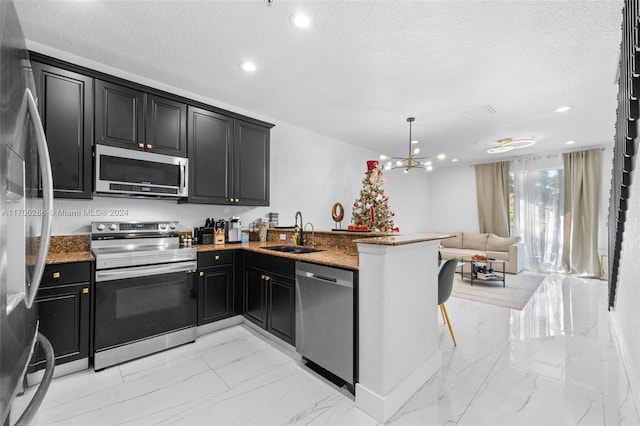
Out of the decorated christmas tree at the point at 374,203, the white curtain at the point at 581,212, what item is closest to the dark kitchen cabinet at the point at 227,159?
the decorated christmas tree at the point at 374,203

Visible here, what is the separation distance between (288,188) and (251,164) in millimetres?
969

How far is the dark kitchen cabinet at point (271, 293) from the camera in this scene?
2.38 meters

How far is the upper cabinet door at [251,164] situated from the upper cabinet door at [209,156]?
11 cm

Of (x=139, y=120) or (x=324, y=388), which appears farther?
(x=139, y=120)

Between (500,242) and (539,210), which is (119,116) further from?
(539,210)

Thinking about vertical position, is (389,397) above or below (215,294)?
below

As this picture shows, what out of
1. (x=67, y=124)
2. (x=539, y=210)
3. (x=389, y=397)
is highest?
(x=67, y=124)

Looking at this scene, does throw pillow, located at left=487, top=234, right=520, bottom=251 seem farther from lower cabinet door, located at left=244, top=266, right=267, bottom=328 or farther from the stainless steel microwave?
the stainless steel microwave

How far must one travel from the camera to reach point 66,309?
6.85 ft

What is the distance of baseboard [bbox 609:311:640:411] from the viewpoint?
190cm

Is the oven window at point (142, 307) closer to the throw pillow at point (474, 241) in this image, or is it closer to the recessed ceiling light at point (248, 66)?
the recessed ceiling light at point (248, 66)

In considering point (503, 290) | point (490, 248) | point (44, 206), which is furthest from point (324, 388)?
point (490, 248)

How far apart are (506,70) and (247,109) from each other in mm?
3090

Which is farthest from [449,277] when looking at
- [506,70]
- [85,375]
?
[85,375]
